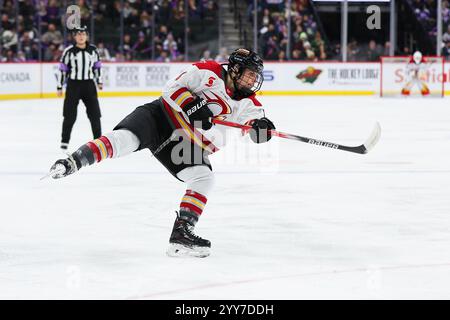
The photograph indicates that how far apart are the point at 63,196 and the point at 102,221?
971 mm

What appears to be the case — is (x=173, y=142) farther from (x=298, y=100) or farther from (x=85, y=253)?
(x=298, y=100)

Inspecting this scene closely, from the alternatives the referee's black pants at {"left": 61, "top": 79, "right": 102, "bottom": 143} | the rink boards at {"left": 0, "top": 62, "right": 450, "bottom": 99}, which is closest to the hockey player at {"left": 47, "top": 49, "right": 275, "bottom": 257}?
the referee's black pants at {"left": 61, "top": 79, "right": 102, "bottom": 143}

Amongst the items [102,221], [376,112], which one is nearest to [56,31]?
[376,112]

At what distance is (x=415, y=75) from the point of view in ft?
59.3

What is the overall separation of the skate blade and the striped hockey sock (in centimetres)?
13

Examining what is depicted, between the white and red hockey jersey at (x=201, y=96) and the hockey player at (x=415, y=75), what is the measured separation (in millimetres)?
13977

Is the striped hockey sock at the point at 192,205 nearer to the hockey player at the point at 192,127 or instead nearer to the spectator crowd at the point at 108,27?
the hockey player at the point at 192,127

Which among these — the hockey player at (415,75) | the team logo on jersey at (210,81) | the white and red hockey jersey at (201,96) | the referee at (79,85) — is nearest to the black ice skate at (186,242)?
the white and red hockey jersey at (201,96)

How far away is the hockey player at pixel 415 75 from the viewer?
58.9 feet

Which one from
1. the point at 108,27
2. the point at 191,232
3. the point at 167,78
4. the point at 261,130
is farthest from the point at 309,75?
the point at 191,232

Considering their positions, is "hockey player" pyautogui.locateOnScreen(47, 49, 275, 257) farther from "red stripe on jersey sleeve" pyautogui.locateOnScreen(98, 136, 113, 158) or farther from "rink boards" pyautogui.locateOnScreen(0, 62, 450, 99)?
"rink boards" pyautogui.locateOnScreen(0, 62, 450, 99)

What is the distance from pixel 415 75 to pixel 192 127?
46.9 ft

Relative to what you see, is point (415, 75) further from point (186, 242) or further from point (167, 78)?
point (186, 242)

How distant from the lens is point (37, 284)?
3717mm
